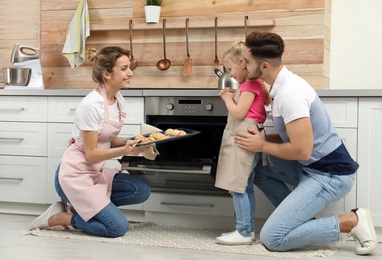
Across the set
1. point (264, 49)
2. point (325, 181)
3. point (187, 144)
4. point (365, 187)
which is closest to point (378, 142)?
point (365, 187)

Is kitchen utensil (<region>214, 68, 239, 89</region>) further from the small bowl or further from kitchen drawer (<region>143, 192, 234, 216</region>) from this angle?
the small bowl

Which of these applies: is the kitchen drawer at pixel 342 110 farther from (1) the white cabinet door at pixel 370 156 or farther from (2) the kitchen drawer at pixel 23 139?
(2) the kitchen drawer at pixel 23 139

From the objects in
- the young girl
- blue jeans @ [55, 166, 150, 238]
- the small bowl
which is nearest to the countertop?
the small bowl

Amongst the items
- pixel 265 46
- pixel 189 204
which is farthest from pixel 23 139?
pixel 265 46

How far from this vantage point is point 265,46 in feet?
10.5

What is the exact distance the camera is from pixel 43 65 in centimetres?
470

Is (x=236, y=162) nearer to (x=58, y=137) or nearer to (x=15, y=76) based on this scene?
(x=58, y=137)

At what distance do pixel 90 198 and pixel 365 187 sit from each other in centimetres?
137

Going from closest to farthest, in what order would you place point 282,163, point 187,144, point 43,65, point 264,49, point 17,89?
point 264,49, point 282,163, point 187,144, point 17,89, point 43,65

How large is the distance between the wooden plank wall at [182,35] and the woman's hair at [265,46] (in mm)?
866

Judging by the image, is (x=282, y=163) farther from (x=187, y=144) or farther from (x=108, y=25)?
(x=108, y=25)

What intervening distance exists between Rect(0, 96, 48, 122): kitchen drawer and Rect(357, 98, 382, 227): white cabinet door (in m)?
1.84

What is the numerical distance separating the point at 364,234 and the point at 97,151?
51.7 inches

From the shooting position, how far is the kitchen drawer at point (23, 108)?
4203 millimetres
